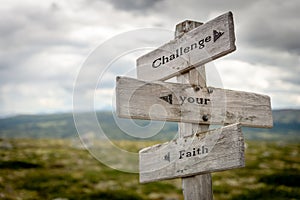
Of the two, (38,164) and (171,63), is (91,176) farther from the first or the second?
(171,63)

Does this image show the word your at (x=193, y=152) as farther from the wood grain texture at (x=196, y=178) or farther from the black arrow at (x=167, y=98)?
the black arrow at (x=167, y=98)

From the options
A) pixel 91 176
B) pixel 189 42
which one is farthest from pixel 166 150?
pixel 91 176

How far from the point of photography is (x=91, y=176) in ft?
121

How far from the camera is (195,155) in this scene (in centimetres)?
577

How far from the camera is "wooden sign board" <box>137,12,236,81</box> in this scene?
5613 millimetres

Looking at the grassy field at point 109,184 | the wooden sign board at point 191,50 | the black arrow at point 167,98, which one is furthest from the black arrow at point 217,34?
the grassy field at point 109,184

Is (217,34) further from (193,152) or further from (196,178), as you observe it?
(196,178)

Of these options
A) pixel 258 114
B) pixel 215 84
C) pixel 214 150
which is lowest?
pixel 214 150

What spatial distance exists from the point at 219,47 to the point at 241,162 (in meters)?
1.49

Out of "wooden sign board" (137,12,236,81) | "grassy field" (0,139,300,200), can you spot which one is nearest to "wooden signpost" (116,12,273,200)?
"wooden sign board" (137,12,236,81)

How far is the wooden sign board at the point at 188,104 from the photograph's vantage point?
5.36 m

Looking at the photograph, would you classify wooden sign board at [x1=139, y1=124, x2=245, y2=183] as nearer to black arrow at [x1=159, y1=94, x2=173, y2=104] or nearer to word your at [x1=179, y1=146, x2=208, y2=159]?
word your at [x1=179, y1=146, x2=208, y2=159]

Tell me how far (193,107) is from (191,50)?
2.61 ft

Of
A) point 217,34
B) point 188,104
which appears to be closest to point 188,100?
point 188,104
